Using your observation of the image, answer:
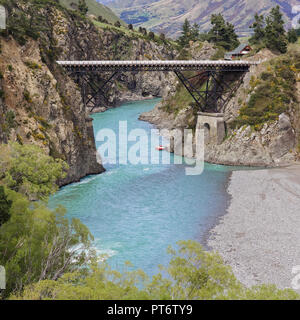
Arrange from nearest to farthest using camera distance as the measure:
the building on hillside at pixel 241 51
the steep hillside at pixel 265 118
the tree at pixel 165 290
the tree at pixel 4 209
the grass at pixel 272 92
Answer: the tree at pixel 165 290 → the tree at pixel 4 209 → the steep hillside at pixel 265 118 → the grass at pixel 272 92 → the building on hillside at pixel 241 51

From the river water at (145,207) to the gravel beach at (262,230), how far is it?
208 centimetres

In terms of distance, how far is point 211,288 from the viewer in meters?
20.2

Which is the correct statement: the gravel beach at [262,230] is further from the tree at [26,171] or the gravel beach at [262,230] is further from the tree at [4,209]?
the tree at [4,209]

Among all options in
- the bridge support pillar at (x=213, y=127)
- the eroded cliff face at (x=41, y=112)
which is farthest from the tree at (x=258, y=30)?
the eroded cliff face at (x=41, y=112)

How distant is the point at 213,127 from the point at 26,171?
158 ft

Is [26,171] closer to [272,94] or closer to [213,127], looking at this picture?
[213,127]

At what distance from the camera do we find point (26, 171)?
3431cm

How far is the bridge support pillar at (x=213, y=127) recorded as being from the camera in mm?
74812

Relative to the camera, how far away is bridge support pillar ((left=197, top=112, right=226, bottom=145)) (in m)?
74.8

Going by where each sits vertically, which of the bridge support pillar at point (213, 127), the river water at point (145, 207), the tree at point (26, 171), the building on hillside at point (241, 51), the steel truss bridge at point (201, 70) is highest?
the building on hillside at point (241, 51)

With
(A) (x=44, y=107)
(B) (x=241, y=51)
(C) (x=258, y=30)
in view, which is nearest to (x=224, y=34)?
(C) (x=258, y=30)

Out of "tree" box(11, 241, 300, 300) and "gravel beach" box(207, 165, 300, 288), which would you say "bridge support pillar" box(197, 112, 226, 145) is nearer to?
"gravel beach" box(207, 165, 300, 288)

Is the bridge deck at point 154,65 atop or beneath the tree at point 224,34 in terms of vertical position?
beneath
